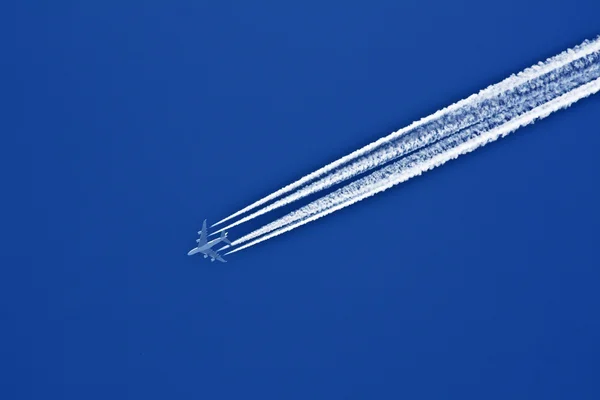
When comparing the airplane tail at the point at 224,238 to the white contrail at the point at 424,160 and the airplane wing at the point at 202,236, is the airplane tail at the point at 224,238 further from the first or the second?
the white contrail at the point at 424,160

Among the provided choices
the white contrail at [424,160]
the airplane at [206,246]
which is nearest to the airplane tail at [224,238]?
the airplane at [206,246]

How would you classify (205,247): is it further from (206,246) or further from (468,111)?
(468,111)

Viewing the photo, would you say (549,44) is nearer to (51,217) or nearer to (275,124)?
(275,124)

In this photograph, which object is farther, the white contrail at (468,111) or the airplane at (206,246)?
the airplane at (206,246)

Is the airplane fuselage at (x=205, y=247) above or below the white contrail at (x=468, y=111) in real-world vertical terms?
below

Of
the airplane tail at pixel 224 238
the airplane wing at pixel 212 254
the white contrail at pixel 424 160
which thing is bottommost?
the airplane wing at pixel 212 254

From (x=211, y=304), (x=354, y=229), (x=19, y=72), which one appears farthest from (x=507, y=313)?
(x=19, y=72)

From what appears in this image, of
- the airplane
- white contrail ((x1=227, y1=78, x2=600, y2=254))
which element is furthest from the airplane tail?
white contrail ((x1=227, y1=78, x2=600, y2=254))

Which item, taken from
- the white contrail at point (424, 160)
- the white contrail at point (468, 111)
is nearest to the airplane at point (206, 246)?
the white contrail at point (424, 160)

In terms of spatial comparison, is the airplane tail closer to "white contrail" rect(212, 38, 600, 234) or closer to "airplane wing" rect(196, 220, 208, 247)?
"airplane wing" rect(196, 220, 208, 247)
